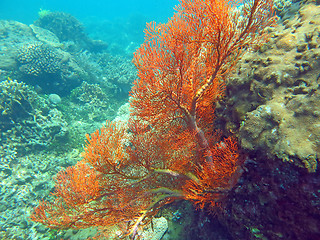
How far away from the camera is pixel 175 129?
3.15 m

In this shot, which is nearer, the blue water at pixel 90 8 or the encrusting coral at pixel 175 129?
the encrusting coral at pixel 175 129

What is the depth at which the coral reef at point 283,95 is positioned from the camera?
199 cm

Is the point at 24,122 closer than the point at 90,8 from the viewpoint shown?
Yes

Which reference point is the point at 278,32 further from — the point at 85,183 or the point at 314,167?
the point at 85,183

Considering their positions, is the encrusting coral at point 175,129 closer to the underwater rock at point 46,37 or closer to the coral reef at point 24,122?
the coral reef at point 24,122

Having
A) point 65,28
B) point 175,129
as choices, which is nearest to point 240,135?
point 175,129

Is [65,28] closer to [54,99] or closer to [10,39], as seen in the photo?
[10,39]

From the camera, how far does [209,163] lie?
9.59ft

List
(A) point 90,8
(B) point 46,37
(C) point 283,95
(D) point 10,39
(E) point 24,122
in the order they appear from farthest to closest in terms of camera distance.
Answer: (A) point 90,8, (B) point 46,37, (D) point 10,39, (E) point 24,122, (C) point 283,95

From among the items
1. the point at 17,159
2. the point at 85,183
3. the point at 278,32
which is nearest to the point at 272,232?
the point at 85,183

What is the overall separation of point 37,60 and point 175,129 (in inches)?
429

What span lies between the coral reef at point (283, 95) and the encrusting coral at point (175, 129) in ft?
1.02

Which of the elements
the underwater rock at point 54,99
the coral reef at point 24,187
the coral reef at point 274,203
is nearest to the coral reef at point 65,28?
the underwater rock at point 54,99

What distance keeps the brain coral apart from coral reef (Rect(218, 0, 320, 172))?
10844 mm
